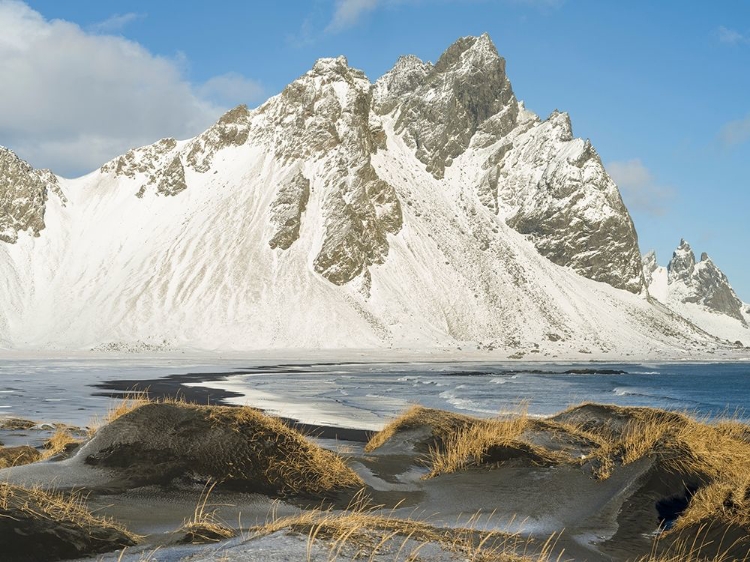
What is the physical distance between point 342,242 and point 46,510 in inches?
4553

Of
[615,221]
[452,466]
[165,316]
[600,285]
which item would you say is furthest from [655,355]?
[452,466]

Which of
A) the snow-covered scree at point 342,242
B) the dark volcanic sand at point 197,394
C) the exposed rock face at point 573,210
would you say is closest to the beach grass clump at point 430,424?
the dark volcanic sand at point 197,394

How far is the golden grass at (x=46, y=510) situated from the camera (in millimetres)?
5984

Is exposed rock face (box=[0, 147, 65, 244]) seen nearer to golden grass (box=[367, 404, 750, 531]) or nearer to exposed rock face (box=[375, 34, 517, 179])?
exposed rock face (box=[375, 34, 517, 179])

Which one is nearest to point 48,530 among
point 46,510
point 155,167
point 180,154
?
point 46,510

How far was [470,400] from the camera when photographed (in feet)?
111

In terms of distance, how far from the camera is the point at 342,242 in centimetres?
12138

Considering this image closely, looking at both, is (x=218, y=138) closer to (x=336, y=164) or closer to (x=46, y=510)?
(x=336, y=164)

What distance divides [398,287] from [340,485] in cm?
11584

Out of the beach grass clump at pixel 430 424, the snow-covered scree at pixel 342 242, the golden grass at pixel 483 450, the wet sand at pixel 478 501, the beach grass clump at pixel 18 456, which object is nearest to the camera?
the wet sand at pixel 478 501

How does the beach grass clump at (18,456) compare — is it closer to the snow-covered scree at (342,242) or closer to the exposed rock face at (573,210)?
the snow-covered scree at (342,242)

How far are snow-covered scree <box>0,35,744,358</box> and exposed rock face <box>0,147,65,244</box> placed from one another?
0.67 meters

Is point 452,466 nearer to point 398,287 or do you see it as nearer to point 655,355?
point 398,287

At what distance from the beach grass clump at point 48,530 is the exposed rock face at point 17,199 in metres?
134
